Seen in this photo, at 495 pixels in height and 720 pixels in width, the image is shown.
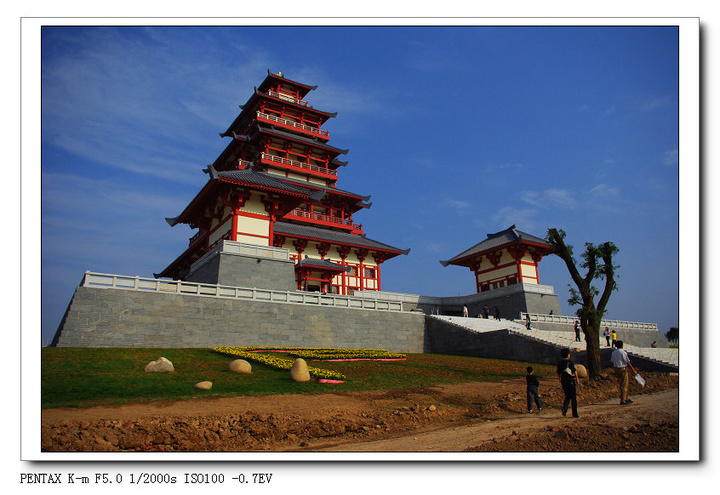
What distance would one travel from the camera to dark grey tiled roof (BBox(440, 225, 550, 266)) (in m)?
38.2

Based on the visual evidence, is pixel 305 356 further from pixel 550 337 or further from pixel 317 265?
pixel 550 337

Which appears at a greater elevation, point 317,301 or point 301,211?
point 301,211

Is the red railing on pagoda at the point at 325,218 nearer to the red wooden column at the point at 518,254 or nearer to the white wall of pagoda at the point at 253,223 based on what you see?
the white wall of pagoda at the point at 253,223

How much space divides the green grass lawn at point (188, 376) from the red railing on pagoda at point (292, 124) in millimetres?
27372

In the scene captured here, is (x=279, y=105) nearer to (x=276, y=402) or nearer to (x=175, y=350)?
(x=175, y=350)

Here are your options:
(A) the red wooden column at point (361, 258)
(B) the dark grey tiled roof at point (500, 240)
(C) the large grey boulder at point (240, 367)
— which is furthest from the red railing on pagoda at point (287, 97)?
(C) the large grey boulder at point (240, 367)

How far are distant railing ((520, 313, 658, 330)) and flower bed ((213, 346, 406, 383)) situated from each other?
15.8 m

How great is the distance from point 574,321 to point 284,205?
24.6 meters

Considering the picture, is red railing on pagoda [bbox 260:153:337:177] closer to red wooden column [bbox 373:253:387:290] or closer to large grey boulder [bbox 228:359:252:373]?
red wooden column [bbox 373:253:387:290]

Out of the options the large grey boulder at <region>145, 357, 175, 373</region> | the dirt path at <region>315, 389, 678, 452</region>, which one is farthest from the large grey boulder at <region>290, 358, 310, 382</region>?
the dirt path at <region>315, 389, 678, 452</region>
